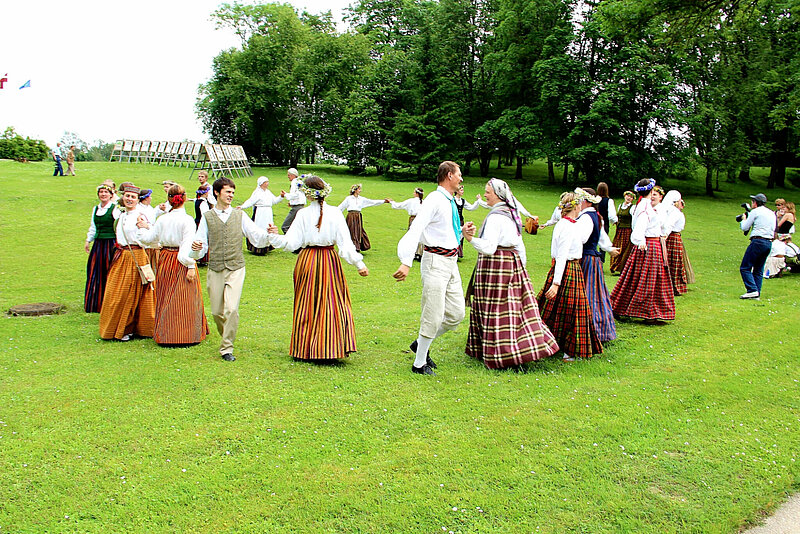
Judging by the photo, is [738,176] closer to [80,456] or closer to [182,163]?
[182,163]

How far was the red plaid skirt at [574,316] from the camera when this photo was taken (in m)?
7.08

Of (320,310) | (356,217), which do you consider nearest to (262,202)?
(356,217)

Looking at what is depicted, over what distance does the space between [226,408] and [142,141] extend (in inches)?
1393

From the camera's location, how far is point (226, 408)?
17.4ft

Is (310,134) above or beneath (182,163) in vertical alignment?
above

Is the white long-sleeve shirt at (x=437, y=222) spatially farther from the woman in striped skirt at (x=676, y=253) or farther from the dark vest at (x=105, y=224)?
the woman in striped skirt at (x=676, y=253)

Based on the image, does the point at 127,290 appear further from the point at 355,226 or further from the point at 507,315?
the point at 355,226

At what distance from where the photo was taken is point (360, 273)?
6152 mm

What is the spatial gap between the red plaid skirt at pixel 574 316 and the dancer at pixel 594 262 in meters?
0.28

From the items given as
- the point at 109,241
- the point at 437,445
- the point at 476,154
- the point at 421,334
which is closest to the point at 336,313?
the point at 421,334

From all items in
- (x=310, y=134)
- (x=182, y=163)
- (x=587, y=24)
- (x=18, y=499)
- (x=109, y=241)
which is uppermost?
(x=587, y=24)

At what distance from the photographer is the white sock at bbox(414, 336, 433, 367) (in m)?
6.27

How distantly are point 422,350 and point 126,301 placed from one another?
4.07m

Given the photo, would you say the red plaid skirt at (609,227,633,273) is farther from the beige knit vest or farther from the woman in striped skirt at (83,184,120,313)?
the woman in striped skirt at (83,184,120,313)
